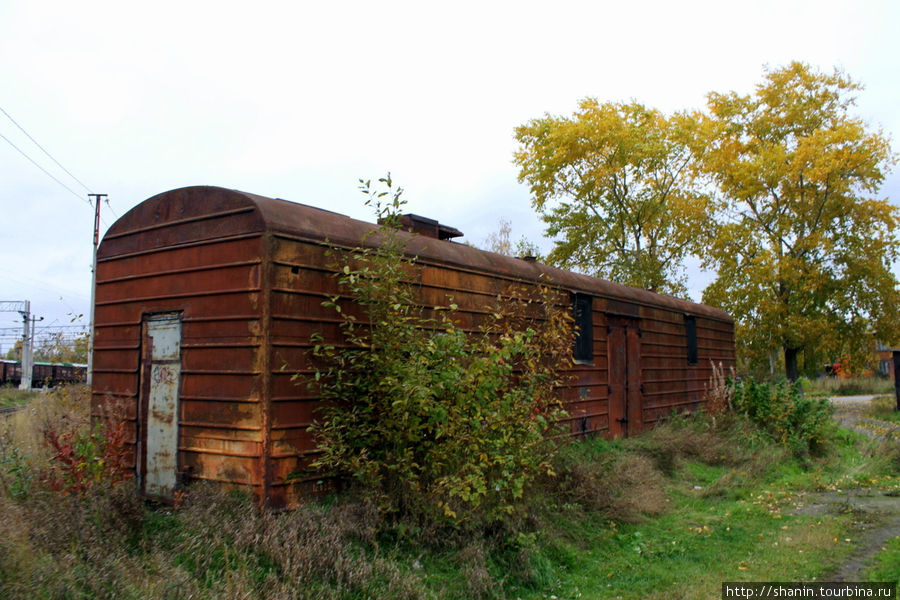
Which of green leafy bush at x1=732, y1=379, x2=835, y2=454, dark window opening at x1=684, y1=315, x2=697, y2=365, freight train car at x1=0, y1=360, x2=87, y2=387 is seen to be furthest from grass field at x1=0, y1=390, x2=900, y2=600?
freight train car at x1=0, y1=360, x2=87, y2=387

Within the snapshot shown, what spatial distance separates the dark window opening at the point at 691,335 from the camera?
1454cm

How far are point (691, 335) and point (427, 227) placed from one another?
336 inches

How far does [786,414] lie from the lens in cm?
1295

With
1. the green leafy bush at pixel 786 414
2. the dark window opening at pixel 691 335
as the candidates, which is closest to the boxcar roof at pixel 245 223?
the green leafy bush at pixel 786 414

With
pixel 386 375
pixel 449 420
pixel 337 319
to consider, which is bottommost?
pixel 449 420

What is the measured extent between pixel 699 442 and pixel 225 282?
843 centimetres

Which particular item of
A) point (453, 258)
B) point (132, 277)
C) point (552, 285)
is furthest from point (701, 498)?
point (132, 277)

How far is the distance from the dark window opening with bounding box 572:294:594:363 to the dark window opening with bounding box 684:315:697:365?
4796mm

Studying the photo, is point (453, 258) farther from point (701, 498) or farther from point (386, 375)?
point (701, 498)

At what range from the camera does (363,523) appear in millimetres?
5328

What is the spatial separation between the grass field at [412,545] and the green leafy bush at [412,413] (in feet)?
0.94

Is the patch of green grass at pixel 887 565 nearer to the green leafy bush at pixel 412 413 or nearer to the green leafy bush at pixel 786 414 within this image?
the green leafy bush at pixel 412 413

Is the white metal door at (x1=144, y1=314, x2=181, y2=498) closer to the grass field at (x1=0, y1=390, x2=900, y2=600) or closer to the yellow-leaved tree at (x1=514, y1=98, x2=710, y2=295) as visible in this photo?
the grass field at (x1=0, y1=390, x2=900, y2=600)

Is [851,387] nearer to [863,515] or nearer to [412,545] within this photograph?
[863,515]
